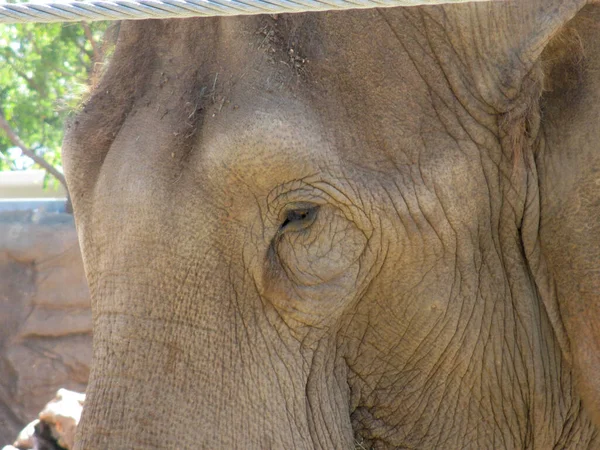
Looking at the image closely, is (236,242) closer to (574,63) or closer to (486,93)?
(486,93)

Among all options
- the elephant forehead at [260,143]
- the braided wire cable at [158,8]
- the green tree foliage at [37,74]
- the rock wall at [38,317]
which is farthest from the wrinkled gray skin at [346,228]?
the green tree foliage at [37,74]

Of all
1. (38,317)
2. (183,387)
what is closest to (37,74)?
(38,317)

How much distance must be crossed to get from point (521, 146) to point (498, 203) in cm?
14

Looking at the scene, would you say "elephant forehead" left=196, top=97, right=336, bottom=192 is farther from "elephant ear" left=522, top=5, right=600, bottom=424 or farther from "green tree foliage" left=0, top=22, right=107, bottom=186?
"green tree foliage" left=0, top=22, right=107, bottom=186

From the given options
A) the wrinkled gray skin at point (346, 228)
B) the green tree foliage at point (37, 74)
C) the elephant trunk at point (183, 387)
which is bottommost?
the elephant trunk at point (183, 387)

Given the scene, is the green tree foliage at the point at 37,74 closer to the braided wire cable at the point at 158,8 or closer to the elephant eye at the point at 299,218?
the elephant eye at the point at 299,218

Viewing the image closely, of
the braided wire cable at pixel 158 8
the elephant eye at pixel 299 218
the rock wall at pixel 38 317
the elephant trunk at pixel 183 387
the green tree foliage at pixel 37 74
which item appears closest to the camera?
the braided wire cable at pixel 158 8

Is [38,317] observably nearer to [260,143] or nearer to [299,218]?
[299,218]

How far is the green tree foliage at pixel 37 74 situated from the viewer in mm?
8195

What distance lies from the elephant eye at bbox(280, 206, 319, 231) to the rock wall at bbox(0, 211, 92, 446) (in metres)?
5.31

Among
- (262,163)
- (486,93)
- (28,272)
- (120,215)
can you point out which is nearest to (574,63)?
(486,93)

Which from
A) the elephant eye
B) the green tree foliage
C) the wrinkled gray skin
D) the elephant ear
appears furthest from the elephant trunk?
the green tree foliage

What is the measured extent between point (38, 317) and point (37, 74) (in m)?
2.30

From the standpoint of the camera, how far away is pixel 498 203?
2336 millimetres
